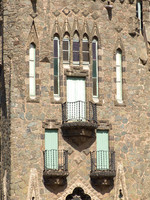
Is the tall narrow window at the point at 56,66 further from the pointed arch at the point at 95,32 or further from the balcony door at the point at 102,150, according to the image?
the balcony door at the point at 102,150

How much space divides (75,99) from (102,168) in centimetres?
495

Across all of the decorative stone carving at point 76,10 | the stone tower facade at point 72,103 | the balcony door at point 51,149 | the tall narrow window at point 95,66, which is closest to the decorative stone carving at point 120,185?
the stone tower facade at point 72,103

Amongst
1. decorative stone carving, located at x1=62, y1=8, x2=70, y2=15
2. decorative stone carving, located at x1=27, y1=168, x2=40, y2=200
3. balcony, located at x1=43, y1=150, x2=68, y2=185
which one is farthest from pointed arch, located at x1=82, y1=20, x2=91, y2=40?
decorative stone carving, located at x1=27, y1=168, x2=40, y2=200

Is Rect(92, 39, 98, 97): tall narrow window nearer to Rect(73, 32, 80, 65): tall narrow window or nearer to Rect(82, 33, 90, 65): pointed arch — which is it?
Rect(82, 33, 90, 65): pointed arch

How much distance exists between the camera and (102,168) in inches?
2265

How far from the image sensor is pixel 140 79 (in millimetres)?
60250

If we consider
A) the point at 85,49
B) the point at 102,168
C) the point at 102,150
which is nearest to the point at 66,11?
the point at 85,49

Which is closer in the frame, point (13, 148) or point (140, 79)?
point (13, 148)

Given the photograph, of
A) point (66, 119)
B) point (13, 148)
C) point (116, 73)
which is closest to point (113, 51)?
point (116, 73)

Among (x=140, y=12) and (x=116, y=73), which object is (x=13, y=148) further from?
(x=140, y=12)

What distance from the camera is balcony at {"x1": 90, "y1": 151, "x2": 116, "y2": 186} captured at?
56.8 m

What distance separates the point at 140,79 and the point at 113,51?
2790 millimetres

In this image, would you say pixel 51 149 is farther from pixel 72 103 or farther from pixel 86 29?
pixel 86 29

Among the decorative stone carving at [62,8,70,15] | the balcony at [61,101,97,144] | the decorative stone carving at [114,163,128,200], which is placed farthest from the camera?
the decorative stone carving at [62,8,70,15]
